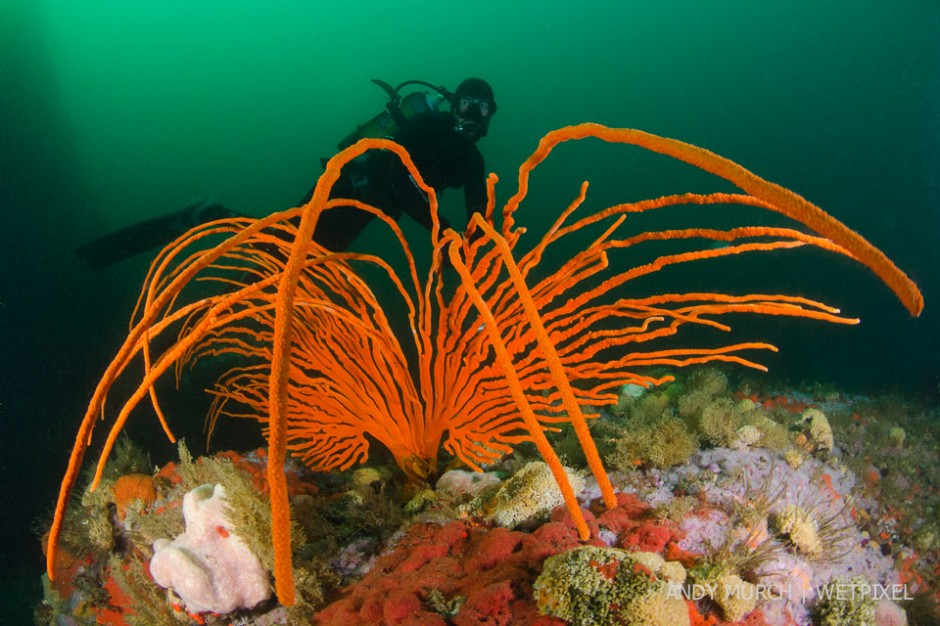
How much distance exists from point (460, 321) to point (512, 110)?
306 ft

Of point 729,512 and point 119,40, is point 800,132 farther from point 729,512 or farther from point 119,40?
point 119,40

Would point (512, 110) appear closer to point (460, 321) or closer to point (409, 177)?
point (409, 177)

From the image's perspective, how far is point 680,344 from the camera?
1493 centimetres

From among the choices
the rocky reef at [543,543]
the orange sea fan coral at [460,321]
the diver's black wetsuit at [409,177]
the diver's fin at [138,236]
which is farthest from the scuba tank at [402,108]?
the rocky reef at [543,543]

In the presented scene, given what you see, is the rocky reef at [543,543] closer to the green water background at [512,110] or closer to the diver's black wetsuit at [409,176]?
the diver's black wetsuit at [409,176]

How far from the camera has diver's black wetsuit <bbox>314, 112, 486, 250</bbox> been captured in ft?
16.7

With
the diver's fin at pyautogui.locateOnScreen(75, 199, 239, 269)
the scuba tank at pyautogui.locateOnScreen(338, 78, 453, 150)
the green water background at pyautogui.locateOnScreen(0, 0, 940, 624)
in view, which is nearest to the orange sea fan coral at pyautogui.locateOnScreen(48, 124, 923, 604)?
the scuba tank at pyautogui.locateOnScreen(338, 78, 453, 150)

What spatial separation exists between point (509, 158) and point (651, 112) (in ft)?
98.5

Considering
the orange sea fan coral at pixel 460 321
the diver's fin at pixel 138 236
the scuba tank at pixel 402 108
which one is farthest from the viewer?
the diver's fin at pixel 138 236

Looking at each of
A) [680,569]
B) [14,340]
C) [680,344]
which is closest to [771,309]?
[680,569]

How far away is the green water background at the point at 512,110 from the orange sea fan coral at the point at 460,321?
1475cm

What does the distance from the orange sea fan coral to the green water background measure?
14.8 meters

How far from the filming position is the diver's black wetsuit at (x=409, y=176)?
5094 mm

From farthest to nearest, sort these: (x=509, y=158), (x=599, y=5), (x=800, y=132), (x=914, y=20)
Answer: (x=599, y=5) < (x=509, y=158) < (x=800, y=132) < (x=914, y=20)
